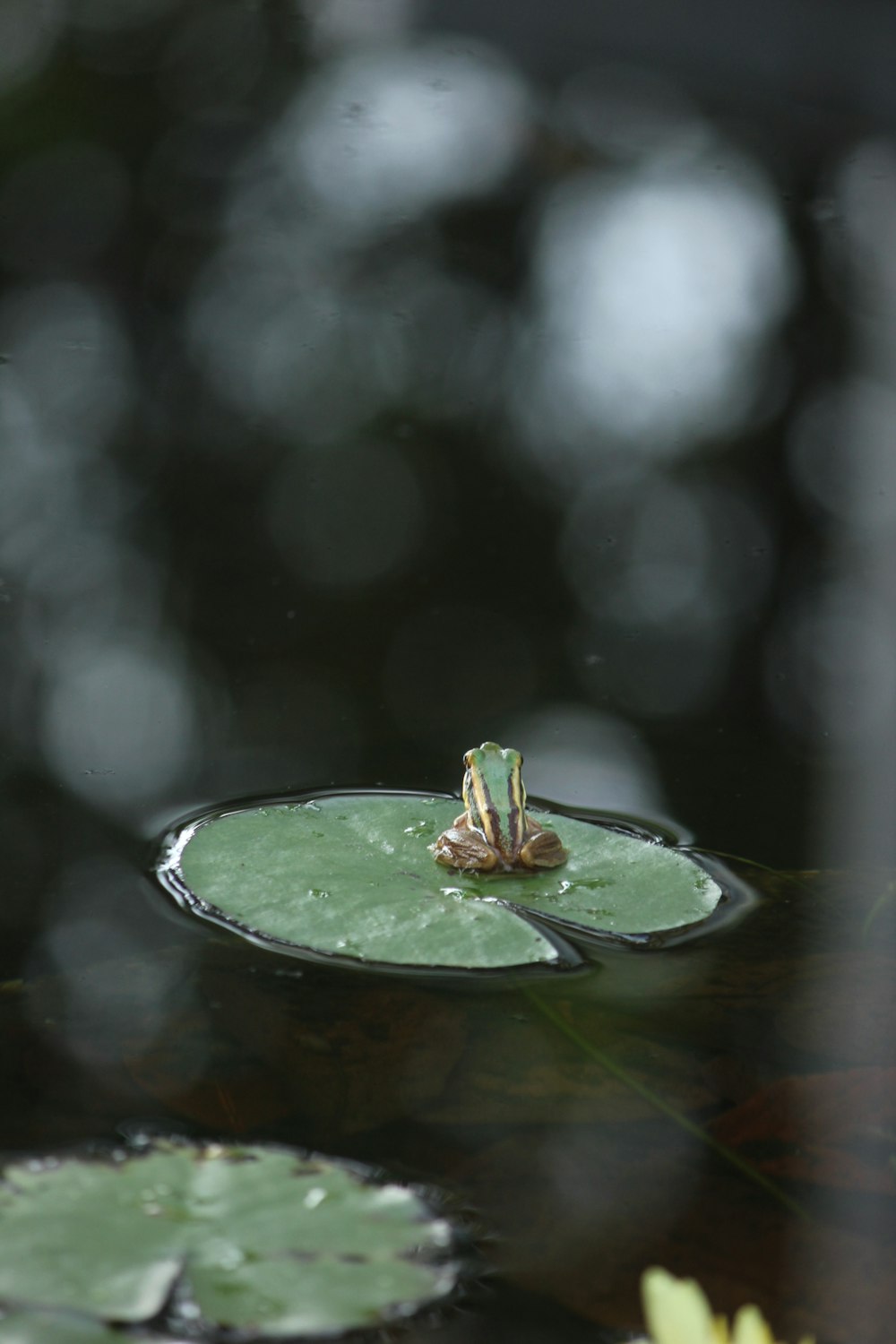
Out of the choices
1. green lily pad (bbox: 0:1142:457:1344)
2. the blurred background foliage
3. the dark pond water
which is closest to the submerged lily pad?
green lily pad (bbox: 0:1142:457:1344)

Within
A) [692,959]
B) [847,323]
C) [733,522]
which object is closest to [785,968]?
[692,959]

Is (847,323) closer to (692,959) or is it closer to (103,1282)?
(692,959)

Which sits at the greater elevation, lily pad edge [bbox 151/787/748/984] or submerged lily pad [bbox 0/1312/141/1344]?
submerged lily pad [bbox 0/1312/141/1344]

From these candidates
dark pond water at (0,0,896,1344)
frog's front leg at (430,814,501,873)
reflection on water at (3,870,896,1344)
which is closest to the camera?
reflection on water at (3,870,896,1344)

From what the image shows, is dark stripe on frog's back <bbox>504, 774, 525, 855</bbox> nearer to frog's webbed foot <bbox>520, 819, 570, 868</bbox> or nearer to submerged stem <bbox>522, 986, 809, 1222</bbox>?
frog's webbed foot <bbox>520, 819, 570, 868</bbox>

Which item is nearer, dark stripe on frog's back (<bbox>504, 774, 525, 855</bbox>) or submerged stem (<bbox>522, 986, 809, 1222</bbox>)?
submerged stem (<bbox>522, 986, 809, 1222</bbox>)

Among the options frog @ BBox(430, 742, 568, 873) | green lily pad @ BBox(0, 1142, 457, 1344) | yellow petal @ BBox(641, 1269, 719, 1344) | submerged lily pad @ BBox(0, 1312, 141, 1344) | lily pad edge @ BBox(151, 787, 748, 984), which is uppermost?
yellow petal @ BBox(641, 1269, 719, 1344)

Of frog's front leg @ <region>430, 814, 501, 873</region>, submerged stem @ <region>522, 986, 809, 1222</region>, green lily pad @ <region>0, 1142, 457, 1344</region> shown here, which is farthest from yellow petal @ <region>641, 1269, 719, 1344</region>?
frog's front leg @ <region>430, 814, 501, 873</region>

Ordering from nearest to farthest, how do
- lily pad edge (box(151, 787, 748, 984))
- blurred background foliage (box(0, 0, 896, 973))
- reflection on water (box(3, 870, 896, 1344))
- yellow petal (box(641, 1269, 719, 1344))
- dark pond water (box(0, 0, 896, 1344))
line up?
yellow petal (box(641, 1269, 719, 1344))
reflection on water (box(3, 870, 896, 1344))
dark pond water (box(0, 0, 896, 1344))
lily pad edge (box(151, 787, 748, 984))
blurred background foliage (box(0, 0, 896, 973))
